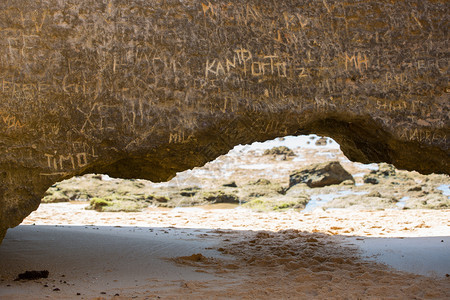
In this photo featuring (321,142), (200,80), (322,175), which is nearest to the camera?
(200,80)

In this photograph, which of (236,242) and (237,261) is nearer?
(237,261)

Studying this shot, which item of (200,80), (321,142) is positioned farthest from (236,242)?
(321,142)

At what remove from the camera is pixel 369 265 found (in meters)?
4.25

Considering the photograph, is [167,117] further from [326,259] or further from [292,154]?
[292,154]

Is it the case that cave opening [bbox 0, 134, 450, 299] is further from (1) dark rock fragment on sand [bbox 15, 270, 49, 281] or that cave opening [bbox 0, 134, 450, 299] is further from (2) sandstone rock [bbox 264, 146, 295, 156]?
(2) sandstone rock [bbox 264, 146, 295, 156]

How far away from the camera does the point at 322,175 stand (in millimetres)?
12438

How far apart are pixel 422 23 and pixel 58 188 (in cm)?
1043

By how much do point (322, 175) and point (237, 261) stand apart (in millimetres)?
8399

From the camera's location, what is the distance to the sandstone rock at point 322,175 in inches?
487

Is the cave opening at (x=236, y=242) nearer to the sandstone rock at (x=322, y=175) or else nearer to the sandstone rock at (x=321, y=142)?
Answer: the sandstone rock at (x=322, y=175)

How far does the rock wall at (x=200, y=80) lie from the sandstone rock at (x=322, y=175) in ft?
27.4

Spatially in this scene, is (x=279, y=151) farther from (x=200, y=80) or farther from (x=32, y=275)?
(x=32, y=275)

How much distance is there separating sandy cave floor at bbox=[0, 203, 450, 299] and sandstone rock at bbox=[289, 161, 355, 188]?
500 centimetres

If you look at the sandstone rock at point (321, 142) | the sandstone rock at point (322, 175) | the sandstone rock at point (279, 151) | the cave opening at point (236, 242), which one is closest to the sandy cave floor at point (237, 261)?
the cave opening at point (236, 242)
